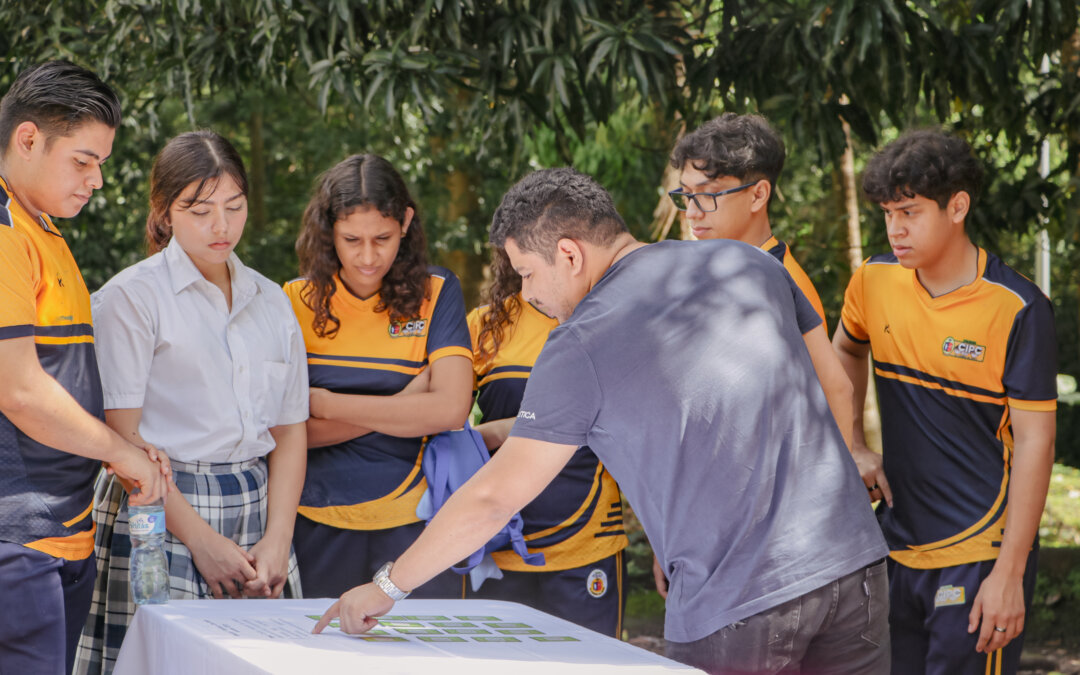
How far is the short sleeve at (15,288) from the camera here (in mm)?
2271

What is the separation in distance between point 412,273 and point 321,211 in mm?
315

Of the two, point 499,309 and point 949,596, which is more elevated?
point 499,309

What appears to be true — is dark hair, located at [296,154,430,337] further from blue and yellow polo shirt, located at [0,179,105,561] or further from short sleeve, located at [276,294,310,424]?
blue and yellow polo shirt, located at [0,179,105,561]

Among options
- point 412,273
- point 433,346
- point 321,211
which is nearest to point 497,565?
point 433,346

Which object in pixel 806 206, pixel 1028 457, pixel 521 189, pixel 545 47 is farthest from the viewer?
pixel 806 206

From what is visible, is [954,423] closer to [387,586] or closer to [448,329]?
[448,329]

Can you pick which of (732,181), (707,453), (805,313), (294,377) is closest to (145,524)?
(294,377)

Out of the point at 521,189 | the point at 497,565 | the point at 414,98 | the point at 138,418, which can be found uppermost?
the point at 414,98

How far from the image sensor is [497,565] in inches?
131

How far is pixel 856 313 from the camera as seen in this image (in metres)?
3.39

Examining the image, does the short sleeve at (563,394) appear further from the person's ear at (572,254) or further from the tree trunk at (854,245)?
the tree trunk at (854,245)

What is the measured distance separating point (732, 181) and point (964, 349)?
77 cm

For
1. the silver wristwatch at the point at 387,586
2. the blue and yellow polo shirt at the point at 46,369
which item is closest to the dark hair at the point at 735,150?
the silver wristwatch at the point at 387,586

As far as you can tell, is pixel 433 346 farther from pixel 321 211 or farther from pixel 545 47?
pixel 545 47
